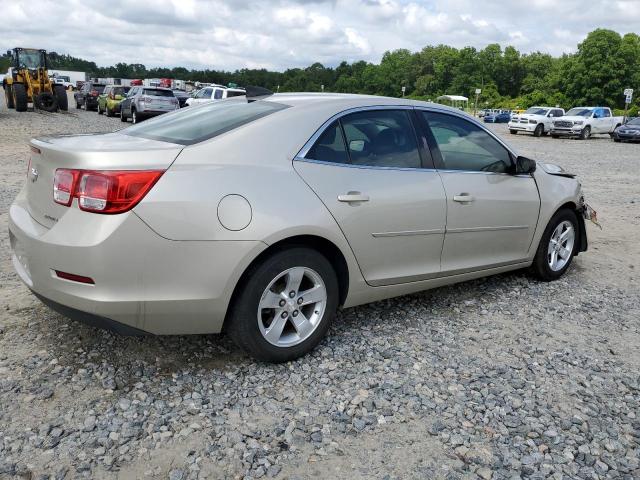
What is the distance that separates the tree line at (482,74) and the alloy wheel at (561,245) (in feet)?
92.8

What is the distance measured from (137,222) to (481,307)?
115 inches

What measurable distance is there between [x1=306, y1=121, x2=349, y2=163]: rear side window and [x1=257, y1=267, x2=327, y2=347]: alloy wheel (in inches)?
27.4

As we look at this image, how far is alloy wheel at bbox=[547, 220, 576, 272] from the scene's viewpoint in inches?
208

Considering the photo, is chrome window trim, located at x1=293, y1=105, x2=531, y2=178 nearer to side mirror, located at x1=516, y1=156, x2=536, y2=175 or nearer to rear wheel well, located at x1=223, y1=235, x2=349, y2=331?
side mirror, located at x1=516, y1=156, x2=536, y2=175

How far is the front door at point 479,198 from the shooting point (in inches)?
165

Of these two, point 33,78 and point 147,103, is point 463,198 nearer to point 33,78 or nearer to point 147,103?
point 147,103

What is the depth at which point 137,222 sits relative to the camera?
2857 mm

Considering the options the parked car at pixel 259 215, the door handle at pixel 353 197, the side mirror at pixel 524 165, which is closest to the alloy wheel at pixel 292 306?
the parked car at pixel 259 215

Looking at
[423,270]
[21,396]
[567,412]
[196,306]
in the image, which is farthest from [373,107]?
[21,396]

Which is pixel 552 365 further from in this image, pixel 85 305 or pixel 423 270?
pixel 85 305

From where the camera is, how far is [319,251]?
3.50 metres

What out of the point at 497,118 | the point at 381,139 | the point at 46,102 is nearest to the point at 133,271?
the point at 381,139

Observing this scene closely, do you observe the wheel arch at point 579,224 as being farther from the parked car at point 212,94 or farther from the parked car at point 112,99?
the parked car at point 112,99

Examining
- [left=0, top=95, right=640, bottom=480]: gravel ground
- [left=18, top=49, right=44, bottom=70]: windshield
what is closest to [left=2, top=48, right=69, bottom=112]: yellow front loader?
[left=18, top=49, right=44, bottom=70]: windshield
